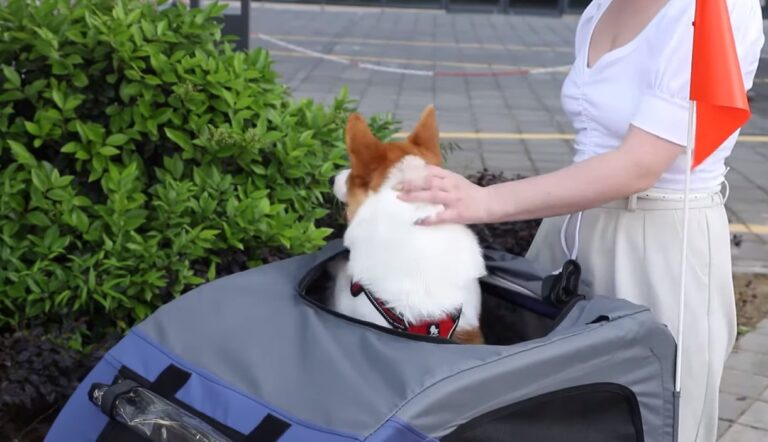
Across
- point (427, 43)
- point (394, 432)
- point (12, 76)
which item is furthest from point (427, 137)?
point (427, 43)

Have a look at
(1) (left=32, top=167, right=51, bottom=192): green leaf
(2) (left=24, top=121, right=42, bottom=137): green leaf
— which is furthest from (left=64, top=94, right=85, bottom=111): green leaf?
(1) (left=32, top=167, right=51, bottom=192): green leaf

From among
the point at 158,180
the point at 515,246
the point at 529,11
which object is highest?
the point at 158,180

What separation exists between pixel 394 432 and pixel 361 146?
27.1 inches

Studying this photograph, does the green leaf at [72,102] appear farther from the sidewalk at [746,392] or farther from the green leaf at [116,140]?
the sidewalk at [746,392]

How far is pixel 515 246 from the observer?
4246mm

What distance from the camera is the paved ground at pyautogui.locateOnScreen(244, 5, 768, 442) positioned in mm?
5484

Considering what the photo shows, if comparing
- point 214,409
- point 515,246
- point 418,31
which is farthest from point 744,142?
point 418,31

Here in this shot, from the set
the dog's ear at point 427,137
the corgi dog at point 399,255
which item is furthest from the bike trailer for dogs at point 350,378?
the dog's ear at point 427,137

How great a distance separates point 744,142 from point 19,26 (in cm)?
670

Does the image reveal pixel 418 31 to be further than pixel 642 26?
Yes

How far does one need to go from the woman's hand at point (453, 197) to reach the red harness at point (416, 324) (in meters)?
0.21

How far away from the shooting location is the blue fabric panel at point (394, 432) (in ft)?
5.23

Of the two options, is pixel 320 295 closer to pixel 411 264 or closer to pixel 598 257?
pixel 411 264

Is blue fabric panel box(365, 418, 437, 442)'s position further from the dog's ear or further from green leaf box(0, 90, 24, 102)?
green leaf box(0, 90, 24, 102)
